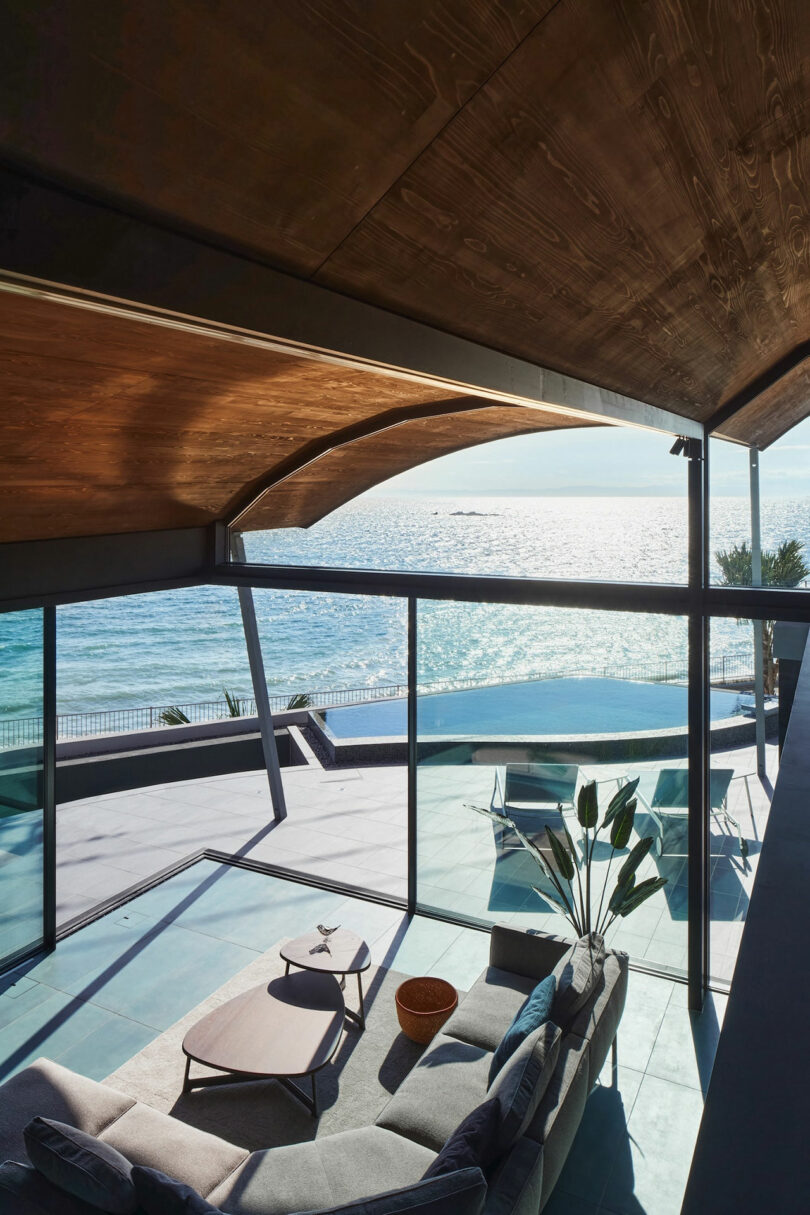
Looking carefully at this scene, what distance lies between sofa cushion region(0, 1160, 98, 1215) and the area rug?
1.57 m

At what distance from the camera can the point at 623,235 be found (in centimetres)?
246

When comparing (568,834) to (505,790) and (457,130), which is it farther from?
(457,130)

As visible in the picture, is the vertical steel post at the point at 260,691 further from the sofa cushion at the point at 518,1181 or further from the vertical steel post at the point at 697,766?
the sofa cushion at the point at 518,1181

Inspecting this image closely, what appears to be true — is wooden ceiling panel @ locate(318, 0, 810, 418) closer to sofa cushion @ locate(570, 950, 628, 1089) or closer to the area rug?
sofa cushion @ locate(570, 950, 628, 1089)

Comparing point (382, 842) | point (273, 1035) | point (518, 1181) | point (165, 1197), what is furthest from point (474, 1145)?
point (382, 842)

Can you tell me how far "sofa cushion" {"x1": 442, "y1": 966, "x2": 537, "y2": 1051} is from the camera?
14.8 ft

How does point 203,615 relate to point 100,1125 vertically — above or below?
above

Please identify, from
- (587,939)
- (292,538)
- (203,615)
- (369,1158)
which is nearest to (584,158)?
(369,1158)

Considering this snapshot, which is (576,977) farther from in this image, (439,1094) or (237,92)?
(237,92)

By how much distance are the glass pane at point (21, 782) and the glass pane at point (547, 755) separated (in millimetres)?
2882

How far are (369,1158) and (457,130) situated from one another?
384 centimetres

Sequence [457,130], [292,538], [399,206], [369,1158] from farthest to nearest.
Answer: [292,538] → [369,1158] → [399,206] → [457,130]

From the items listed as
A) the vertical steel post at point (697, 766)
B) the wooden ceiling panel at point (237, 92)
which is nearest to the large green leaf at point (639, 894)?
the vertical steel post at point (697, 766)

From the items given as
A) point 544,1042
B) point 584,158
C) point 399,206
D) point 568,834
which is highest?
point 584,158
